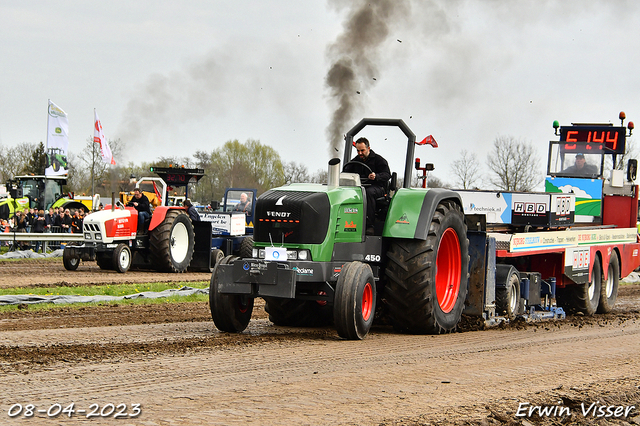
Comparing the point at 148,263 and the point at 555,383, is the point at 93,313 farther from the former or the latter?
the point at 148,263

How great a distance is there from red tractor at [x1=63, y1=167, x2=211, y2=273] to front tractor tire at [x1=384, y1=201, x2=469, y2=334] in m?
9.90

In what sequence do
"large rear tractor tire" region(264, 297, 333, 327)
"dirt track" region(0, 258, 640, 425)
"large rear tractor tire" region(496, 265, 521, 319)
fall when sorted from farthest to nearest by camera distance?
"large rear tractor tire" region(496, 265, 521, 319) < "large rear tractor tire" region(264, 297, 333, 327) < "dirt track" region(0, 258, 640, 425)

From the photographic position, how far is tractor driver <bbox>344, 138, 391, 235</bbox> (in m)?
8.67

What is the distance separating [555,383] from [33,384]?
3.93 m

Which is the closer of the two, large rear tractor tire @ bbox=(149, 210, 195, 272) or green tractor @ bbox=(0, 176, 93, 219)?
large rear tractor tire @ bbox=(149, 210, 195, 272)

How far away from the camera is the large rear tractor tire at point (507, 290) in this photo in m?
10.2

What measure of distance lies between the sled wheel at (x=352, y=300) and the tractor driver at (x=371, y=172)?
0.89 m

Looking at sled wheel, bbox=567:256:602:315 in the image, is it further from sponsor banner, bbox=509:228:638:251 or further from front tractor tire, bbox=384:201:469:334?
front tractor tire, bbox=384:201:469:334

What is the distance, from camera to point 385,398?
531 cm

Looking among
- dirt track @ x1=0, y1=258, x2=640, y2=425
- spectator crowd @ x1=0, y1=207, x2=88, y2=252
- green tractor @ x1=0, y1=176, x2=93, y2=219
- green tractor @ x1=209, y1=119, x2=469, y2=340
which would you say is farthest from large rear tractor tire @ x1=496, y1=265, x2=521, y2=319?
green tractor @ x1=0, y1=176, x2=93, y2=219

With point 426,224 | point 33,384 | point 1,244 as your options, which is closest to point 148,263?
point 1,244

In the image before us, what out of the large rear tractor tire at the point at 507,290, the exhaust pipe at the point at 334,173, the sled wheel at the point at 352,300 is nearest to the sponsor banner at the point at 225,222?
the large rear tractor tire at the point at 507,290

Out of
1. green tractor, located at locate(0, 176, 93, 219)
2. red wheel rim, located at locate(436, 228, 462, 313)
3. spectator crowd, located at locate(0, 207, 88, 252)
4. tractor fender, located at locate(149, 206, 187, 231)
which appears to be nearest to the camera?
red wheel rim, located at locate(436, 228, 462, 313)

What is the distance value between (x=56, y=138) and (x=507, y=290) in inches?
932
